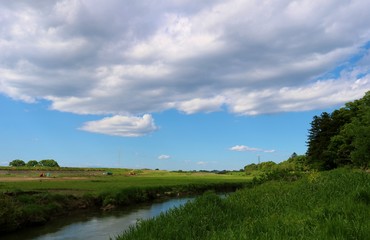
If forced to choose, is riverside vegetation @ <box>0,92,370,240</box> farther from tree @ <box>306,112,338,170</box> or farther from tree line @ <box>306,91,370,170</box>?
tree @ <box>306,112,338,170</box>

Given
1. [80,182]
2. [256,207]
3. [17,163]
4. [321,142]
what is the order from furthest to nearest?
[17,163]
[321,142]
[80,182]
[256,207]

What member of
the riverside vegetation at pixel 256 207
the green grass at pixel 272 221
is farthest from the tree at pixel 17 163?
the green grass at pixel 272 221

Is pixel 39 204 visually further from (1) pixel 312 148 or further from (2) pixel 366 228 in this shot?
(1) pixel 312 148

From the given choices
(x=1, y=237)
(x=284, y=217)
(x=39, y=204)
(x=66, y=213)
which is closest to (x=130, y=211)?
(x=66, y=213)

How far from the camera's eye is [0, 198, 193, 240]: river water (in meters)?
23.8

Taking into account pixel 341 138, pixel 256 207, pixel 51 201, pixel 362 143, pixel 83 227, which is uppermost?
pixel 341 138

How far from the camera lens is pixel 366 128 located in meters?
59.9

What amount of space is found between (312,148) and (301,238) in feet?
290

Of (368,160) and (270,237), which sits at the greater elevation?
(368,160)

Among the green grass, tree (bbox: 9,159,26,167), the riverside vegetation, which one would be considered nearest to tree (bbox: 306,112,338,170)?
the riverside vegetation

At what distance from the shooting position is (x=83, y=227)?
2738cm

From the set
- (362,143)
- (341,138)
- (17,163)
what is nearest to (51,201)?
(362,143)

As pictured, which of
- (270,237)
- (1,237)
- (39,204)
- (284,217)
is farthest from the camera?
(39,204)

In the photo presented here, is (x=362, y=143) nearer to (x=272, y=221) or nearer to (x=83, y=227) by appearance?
(x=83, y=227)
